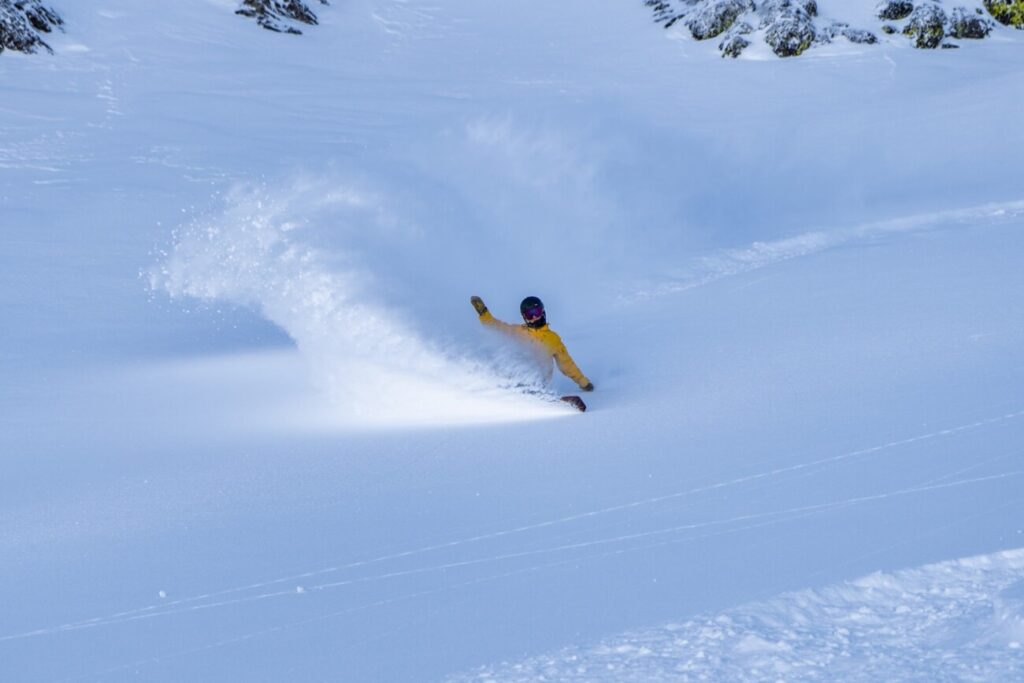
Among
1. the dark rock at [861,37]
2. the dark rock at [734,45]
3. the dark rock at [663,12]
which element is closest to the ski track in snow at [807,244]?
the dark rock at [734,45]

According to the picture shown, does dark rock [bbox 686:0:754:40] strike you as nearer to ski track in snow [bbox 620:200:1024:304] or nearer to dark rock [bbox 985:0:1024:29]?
dark rock [bbox 985:0:1024:29]

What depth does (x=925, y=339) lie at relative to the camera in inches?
321

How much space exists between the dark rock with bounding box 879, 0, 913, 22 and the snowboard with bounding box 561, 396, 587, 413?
19329 mm

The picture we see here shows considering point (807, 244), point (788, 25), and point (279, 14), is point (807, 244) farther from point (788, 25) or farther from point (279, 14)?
point (279, 14)

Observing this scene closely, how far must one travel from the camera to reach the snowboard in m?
7.15

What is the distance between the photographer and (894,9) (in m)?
23.3

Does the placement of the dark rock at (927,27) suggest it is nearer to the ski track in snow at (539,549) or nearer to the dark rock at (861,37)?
the dark rock at (861,37)

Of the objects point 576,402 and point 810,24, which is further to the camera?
point 810,24

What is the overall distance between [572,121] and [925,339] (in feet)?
33.3

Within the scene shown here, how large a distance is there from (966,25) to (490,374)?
19.3 meters

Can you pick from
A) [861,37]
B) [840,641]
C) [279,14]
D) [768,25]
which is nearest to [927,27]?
[861,37]

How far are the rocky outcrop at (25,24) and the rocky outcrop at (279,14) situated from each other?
4183 mm

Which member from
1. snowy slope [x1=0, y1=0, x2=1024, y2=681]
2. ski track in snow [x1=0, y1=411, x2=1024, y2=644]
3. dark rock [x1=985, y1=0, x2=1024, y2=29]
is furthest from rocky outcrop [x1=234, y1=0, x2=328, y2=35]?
ski track in snow [x1=0, y1=411, x2=1024, y2=644]

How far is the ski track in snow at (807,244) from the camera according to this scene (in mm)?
11297
